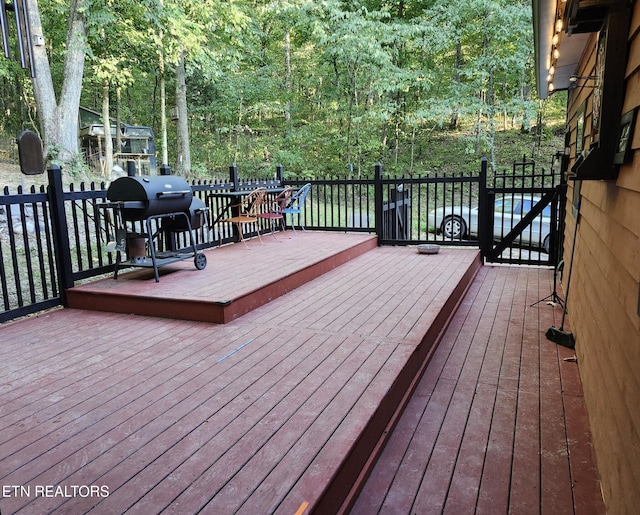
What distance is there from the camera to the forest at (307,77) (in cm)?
1066

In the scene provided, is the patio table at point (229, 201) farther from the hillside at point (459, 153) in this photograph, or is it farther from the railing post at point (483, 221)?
the hillside at point (459, 153)

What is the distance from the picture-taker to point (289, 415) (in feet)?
6.99

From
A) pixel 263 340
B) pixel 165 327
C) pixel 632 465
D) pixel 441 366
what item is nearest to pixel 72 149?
pixel 165 327

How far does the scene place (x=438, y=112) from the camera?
1401cm

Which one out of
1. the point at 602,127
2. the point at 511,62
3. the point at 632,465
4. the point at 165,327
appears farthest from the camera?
the point at 511,62

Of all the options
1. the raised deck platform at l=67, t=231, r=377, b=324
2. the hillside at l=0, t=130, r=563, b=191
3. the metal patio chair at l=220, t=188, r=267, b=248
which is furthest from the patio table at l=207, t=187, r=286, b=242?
the hillside at l=0, t=130, r=563, b=191

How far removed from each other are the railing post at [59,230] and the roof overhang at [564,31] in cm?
379

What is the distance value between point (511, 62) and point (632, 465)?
14.0 metres

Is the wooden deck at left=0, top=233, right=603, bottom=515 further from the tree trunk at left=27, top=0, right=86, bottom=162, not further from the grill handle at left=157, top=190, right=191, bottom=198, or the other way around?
the tree trunk at left=27, top=0, right=86, bottom=162

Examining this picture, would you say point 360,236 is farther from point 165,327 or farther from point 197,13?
point 197,13

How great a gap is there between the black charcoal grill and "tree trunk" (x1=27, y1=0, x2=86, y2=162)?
656cm

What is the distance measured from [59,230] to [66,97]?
7399 millimetres

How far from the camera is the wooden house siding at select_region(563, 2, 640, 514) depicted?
1458 mm

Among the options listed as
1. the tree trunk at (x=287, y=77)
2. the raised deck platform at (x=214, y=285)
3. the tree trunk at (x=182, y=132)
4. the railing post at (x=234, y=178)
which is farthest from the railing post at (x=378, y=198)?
the tree trunk at (x=287, y=77)
